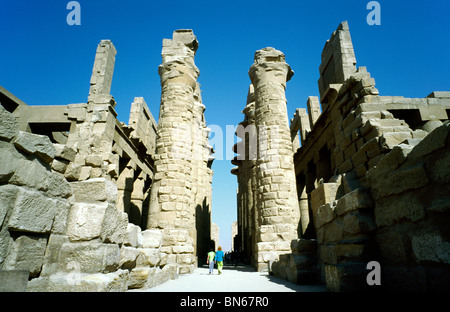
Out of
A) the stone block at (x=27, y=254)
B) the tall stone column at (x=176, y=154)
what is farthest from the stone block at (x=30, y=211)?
the tall stone column at (x=176, y=154)

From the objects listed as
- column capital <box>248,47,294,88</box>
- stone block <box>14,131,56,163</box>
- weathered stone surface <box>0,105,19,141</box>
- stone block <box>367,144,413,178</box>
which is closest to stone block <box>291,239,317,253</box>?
stone block <box>367,144,413,178</box>

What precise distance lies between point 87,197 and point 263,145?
25.6 ft

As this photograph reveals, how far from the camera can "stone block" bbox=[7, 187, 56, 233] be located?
7.56 feet

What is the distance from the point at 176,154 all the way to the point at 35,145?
23.5 ft

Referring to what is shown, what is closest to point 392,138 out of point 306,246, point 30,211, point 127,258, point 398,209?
point 398,209

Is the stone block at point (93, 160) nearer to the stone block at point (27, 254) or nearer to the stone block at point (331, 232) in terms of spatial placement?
the stone block at point (27, 254)

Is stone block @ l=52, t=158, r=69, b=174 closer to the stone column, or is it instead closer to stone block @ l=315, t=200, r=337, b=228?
stone block @ l=315, t=200, r=337, b=228

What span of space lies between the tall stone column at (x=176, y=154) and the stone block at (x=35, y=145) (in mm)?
6580

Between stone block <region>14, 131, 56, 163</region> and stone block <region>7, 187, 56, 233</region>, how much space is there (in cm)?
39

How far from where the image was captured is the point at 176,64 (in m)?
10.8

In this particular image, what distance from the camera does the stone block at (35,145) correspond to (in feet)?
7.94

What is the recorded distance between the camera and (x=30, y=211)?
→ 2482mm

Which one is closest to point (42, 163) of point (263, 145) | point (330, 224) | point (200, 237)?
point (330, 224)

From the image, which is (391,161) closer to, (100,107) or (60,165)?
(60,165)
